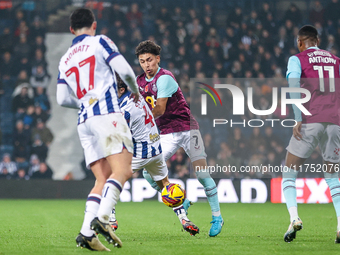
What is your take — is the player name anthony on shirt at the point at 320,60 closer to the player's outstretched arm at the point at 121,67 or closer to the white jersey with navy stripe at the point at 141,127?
the white jersey with navy stripe at the point at 141,127

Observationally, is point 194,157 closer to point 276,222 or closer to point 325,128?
point 325,128

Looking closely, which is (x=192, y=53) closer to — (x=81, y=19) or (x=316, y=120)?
(x=316, y=120)

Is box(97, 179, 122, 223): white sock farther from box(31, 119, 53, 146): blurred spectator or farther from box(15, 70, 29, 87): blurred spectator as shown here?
box(15, 70, 29, 87): blurred spectator

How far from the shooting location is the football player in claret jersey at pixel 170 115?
589 cm

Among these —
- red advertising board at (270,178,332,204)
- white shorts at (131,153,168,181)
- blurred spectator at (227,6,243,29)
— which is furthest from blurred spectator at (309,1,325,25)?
white shorts at (131,153,168,181)

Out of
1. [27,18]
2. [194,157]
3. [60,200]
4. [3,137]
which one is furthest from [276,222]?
[27,18]

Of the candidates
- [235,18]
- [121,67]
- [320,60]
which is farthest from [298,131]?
[235,18]

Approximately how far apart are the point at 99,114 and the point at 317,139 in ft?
8.00

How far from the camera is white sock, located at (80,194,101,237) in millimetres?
4137

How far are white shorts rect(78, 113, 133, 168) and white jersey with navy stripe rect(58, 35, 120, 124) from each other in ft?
0.19

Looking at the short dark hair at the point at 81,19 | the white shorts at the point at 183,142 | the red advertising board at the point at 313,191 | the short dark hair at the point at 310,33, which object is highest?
the short dark hair at the point at 81,19

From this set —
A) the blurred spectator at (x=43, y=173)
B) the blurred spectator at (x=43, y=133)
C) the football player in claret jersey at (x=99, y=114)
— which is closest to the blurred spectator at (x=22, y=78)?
the blurred spectator at (x=43, y=133)

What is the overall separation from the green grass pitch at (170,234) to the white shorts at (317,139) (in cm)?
92

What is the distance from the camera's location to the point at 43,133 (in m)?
13.8
